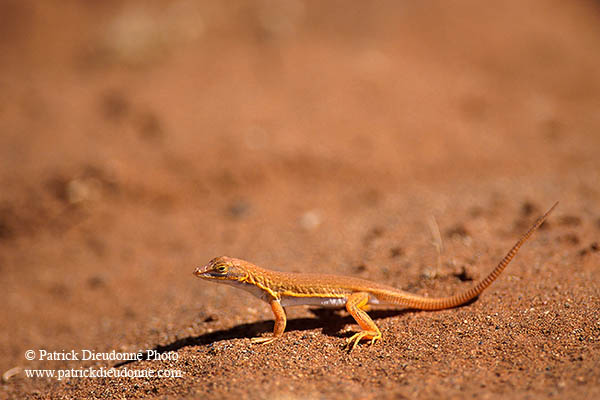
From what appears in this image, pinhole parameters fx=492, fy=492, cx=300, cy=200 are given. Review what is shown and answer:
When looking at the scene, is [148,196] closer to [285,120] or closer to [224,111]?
[224,111]

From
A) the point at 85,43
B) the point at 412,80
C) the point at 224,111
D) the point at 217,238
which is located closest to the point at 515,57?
the point at 412,80

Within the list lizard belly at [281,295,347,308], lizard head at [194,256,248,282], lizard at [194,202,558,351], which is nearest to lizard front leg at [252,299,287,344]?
lizard at [194,202,558,351]

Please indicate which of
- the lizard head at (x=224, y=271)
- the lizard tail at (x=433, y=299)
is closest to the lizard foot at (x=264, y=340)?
the lizard head at (x=224, y=271)

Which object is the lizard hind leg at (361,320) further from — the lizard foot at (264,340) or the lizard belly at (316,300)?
the lizard foot at (264,340)

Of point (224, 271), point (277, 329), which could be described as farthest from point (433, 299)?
point (224, 271)

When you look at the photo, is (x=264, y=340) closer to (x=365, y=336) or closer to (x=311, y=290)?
(x=311, y=290)

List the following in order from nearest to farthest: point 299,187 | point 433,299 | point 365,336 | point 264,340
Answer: point 365,336, point 264,340, point 433,299, point 299,187
